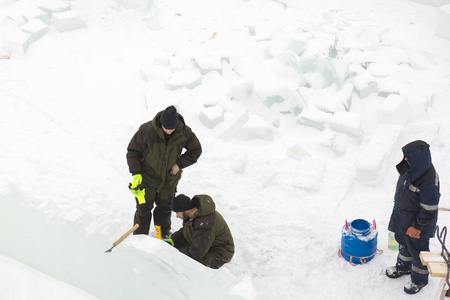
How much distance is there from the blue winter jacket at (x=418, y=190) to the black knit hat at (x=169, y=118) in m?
1.82

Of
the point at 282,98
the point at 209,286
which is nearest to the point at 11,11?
the point at 282,98

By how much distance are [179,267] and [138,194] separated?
3.49 ft

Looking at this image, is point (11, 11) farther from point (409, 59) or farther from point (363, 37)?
point (409, 59)

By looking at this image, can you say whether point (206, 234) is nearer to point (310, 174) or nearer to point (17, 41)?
point (310, 174)

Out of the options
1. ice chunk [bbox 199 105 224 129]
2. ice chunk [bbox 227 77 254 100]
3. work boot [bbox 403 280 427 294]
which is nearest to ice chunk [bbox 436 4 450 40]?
ice chunk [bbox 227 77 254 100]

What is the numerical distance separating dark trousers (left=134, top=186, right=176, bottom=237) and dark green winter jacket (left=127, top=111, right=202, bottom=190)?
10 cm

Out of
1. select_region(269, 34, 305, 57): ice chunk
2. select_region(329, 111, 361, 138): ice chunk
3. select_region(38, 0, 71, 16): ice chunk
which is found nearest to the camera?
select_region(329, 111, 361, 138): ice chunk

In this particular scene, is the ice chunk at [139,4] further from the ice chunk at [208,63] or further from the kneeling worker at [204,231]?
the kneeling worker at [204,231]

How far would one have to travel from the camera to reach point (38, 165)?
5.12 meters

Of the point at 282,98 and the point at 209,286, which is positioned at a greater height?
the point at 209,286

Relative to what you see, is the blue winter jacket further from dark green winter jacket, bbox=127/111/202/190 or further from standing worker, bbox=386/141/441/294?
dark green winter jacket, bbox=127/111/202/190

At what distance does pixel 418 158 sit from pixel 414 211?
457 mm

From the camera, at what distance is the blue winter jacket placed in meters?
3.53

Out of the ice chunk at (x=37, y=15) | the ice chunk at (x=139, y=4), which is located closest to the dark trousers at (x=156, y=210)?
the ice chunk at (x=37, y=15)
